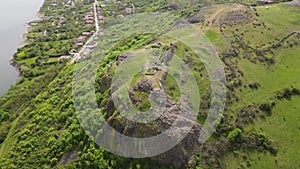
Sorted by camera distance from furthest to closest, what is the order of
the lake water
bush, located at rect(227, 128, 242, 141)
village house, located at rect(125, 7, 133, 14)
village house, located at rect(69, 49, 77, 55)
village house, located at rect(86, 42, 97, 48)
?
village house, located at rect(125, 7, 133, 14), village house, located at rect(69, 49, 77, 55), village house, located at rect(86, 42, 97, 48), the lake water, bush, located at rect(227, 128, 242, 141)

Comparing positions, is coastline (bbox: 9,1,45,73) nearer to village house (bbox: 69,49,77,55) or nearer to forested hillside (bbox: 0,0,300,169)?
forested hillside (bbox: 0,0,300,169)

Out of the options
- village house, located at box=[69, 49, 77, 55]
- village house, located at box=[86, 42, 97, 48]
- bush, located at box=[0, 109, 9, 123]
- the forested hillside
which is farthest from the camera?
village house, located at box=[69, 49, 77, 55]

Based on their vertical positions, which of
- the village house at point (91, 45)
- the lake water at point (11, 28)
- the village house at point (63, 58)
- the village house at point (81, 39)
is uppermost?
the village house at point (91, 45)

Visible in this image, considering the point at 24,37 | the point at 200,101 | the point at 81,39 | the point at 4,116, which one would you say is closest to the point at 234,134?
the point at 200,101

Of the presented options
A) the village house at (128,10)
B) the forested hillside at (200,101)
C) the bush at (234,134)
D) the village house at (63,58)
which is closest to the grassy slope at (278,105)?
the forested hillside at (200,101)

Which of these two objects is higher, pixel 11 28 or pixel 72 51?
pixel 72 51

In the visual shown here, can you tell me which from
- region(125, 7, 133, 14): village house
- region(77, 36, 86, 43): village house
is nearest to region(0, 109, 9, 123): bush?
region(77, 36, 86, 43): village house

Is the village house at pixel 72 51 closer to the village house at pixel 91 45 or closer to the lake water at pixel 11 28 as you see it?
the village house at pixel 91 45

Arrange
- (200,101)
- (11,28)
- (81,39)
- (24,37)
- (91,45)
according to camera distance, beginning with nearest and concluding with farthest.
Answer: (200,101), (91,45), (81,39), (24,37), (11,28)

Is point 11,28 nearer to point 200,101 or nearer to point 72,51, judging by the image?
point 72,51
